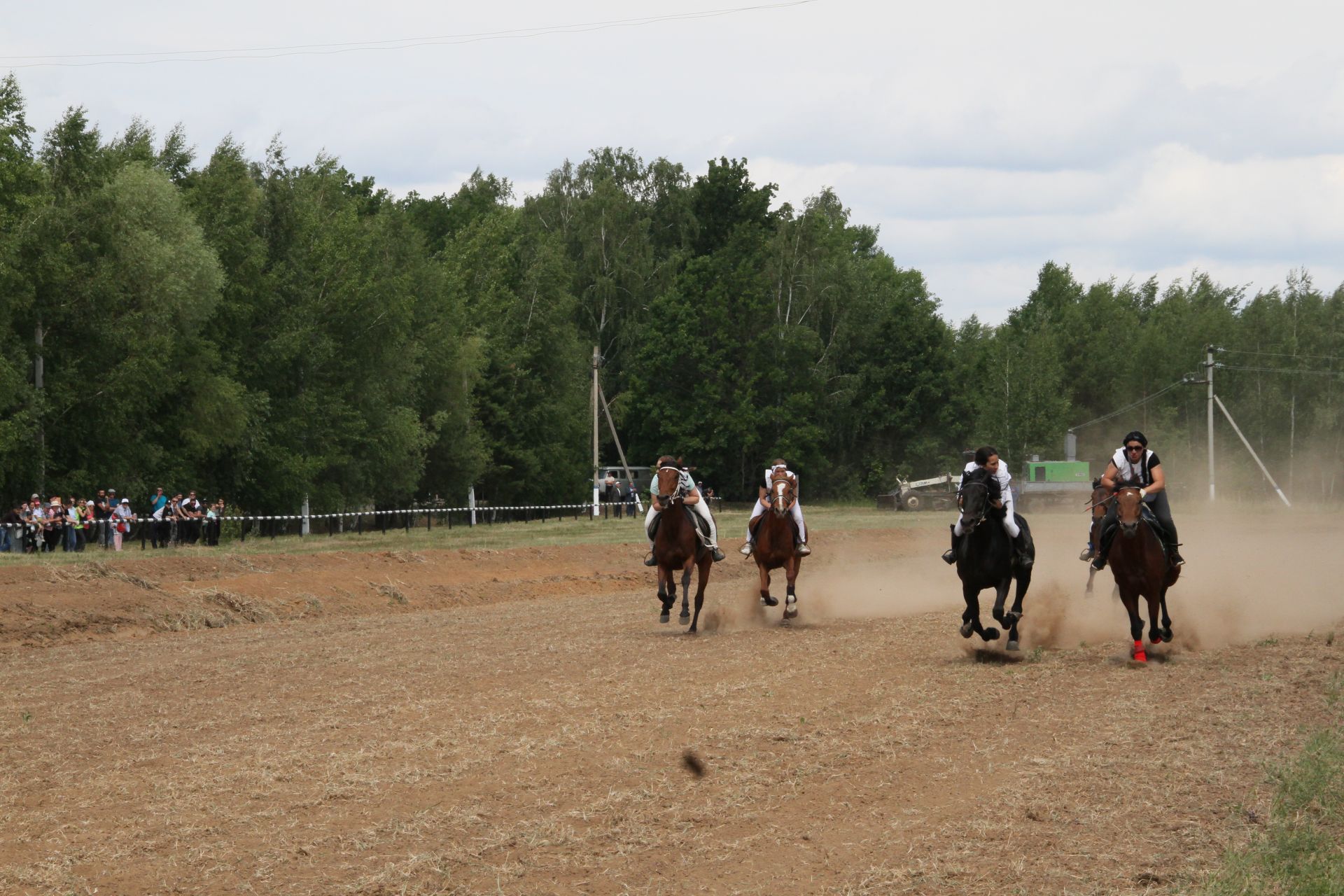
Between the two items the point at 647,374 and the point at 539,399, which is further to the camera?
the point at 647,374

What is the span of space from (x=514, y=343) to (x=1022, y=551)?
2536 inches

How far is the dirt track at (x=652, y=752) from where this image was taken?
8.77 metres

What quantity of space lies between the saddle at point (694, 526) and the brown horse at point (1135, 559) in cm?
676

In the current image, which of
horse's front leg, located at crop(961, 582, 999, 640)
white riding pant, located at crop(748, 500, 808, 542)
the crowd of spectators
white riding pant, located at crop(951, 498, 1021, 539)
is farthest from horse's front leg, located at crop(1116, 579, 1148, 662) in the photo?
the crowd of spectators

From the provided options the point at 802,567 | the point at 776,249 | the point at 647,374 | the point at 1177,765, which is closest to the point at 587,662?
the point at 1177,765

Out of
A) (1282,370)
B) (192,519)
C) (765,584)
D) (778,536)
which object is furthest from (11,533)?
(1282,370)

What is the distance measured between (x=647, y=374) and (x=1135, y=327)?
1737 inches

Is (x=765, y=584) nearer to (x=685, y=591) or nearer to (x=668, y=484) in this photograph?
(x=685, y=591)

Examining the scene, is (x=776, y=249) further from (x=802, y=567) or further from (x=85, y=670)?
(x=85, y=670)

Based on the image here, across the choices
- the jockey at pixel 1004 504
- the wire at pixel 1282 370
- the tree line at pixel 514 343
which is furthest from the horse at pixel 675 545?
the wire at pixel 1282 370

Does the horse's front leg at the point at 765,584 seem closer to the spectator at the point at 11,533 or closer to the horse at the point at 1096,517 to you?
the horse at the point at 1096,517

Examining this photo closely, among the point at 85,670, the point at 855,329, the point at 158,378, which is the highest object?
the point at 855,329

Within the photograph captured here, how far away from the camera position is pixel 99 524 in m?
39.3

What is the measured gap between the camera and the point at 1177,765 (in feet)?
36.5
